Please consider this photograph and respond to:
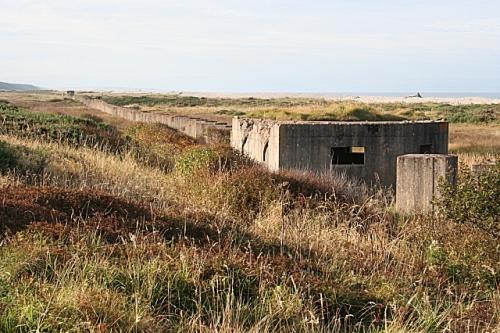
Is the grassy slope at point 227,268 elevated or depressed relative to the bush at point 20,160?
depressed

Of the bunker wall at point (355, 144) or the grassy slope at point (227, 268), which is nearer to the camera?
the grassy slope at point (227, 268)

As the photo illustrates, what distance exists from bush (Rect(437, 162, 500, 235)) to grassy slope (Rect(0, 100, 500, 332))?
0.13 meters

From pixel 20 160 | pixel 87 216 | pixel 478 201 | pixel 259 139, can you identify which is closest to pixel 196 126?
pixel 259 139

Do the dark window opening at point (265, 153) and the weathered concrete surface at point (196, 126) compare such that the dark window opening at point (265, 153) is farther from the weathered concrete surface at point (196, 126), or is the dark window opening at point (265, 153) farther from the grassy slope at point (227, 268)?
the grassy slope at point (227, 268)

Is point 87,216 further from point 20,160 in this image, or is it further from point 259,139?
point 259,139

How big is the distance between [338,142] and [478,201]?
7.89m

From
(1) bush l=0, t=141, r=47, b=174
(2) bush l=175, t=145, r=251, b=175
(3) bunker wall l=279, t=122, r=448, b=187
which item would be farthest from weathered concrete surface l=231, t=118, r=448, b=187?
(1) bush l=0, t=141, r=47, b=174

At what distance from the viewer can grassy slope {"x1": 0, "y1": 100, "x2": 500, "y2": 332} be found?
4.20 metres

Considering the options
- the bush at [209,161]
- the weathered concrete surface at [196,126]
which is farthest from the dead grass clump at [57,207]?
the weathered concrete surface at [196,126]

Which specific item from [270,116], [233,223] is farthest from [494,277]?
[270,116]

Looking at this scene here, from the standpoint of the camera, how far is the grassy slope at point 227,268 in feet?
13.8

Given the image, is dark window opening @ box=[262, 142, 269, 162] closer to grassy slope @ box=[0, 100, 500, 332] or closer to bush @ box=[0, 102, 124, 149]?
bush @ box=[0, 102, 124, 149]

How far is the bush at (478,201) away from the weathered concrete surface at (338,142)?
705cm

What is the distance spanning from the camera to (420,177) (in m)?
10.8
